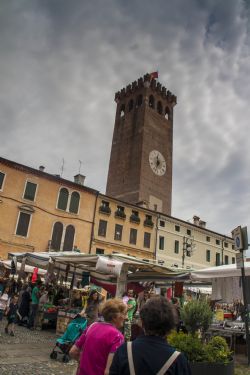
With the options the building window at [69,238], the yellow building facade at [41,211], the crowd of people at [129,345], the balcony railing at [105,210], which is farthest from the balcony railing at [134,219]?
the crowd of people at [129,345]

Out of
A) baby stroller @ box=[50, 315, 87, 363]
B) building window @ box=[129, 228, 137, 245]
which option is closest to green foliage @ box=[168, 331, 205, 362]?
baby stroller @ box=[50, 315, 87, 363]

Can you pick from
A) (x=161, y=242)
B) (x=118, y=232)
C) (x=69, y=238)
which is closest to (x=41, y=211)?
(x=69, y=238)

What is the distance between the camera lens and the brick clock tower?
44.9 m

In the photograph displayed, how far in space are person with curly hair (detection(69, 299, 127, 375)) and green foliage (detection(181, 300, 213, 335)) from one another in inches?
172

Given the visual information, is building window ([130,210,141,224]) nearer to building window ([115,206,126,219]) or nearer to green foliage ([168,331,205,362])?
building window ([115,206,126,219])

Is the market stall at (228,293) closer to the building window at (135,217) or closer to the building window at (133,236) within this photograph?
the building window at (133,236)

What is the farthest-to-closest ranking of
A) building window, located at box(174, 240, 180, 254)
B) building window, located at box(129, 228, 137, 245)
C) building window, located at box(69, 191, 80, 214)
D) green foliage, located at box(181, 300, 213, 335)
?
building window, located at box(174, 240, 180, 254), building window, located at box(129, 228, 137, 245), building window, located at box(69, 191, 80, 214), green foliage, located at box(181, 300, 213, 335)

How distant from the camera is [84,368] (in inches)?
116

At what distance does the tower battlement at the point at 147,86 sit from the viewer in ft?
177

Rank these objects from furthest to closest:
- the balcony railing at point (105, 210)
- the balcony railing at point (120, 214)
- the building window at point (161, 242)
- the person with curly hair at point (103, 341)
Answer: the building window at point (161, 242) < the balcony railing at point (120, 214) < the balcony railing at point (105, 210) < the person with curly hair at point (103, 341)

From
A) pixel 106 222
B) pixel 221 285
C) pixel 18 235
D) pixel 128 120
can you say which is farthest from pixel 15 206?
pixel 128 120

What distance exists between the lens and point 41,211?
28.0 metres

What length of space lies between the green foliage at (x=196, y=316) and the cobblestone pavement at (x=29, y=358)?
2602mm

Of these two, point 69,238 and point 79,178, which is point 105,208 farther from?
point 79,178
